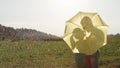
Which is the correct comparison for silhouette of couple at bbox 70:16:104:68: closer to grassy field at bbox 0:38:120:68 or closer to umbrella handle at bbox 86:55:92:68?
umbrella handle at bbox 86:55:92:68

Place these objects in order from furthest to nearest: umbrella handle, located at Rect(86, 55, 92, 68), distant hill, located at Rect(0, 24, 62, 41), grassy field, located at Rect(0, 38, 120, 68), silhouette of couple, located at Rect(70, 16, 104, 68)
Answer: distant hill, located at Rect(0, 24, 62, 41), grassy field, located at Rect(0, 38, 120, 68), umbrella handle, located at Rect(86, 55, 92, 68), silhouette of couple, located at Rect(70, 16, 104, 68)

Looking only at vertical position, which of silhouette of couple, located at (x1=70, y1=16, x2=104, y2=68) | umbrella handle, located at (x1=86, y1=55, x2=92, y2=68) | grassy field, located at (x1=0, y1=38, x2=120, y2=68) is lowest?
grassy field, located at (x1=0, y1=38, x2=120, y2=68)

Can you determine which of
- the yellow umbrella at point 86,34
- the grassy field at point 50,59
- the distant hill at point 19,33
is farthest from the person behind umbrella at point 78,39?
the distant hill at point 19,33

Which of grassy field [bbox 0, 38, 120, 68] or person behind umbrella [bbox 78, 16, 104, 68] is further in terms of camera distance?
grassy field [bbox 0, 38, 120, 68]

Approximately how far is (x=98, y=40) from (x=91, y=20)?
0.54m

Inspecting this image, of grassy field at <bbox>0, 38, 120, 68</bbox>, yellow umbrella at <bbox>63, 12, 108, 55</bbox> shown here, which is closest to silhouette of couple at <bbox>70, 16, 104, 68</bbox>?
yellow umbrella at <bbox>63, 12, 108, 55</bbox>

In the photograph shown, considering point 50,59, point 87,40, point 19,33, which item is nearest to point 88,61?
point 87,40

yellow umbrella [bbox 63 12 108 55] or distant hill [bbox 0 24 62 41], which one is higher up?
yellow umbrella [bbox 63 12 108 55]

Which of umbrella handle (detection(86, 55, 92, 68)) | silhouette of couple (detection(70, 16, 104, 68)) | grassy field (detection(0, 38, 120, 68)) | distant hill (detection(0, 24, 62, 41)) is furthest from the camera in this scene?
distant hill (detection(0, 24, 62, 41))

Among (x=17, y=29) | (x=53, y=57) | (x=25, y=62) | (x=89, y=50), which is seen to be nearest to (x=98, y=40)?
(x=89, y=50)

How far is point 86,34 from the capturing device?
28.9 feet

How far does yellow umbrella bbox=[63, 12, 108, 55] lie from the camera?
28.5 feet

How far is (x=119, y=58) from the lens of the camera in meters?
18.8

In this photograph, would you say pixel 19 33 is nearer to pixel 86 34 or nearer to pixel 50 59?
pixel 50 59
